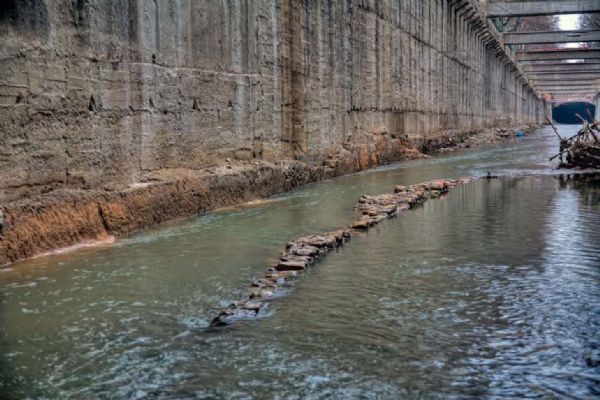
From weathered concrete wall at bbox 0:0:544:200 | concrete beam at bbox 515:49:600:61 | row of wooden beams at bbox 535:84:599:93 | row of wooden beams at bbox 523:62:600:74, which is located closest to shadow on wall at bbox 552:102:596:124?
row of wooden beams at bbox 535:84:599:93

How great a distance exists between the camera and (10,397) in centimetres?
382

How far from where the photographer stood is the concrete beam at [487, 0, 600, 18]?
35312 mm

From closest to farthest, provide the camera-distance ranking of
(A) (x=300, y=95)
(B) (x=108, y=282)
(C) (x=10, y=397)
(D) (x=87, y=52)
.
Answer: (C) (x=10, y=397)
(B) (x=108, y=282)
(D) (x=87, y=52)
(A) (x=300, y=95)

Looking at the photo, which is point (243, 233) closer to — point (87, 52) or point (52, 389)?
point (87, 52)

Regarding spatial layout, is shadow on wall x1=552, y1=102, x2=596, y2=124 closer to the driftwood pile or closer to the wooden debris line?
the driftwood pile

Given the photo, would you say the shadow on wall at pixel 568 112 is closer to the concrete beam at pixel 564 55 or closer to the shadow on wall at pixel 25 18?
the concrete beam at pixel 564 55

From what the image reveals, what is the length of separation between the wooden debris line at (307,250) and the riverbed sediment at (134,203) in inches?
84.3

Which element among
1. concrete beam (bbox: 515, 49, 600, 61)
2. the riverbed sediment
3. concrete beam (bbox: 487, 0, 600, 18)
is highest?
concrete beam (bbox: 487, 0, 600, 18)

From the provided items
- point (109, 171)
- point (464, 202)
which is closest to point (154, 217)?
point (109, 171)

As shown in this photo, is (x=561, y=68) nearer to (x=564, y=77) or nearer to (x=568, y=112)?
(x=564, y=77)

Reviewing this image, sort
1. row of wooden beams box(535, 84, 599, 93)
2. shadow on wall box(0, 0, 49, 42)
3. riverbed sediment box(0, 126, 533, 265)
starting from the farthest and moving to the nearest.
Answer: row of wooden beams box(535, 84, 599, 93)
riverbed sediment box(0, 126, 533, 265)
shadow on wall box(0, 0, 49, 42)

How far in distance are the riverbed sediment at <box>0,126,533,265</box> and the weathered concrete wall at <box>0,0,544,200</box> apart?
0.17 m

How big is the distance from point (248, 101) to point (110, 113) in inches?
158

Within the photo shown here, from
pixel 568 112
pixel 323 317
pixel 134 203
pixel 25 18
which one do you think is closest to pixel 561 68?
pixel 568 112
